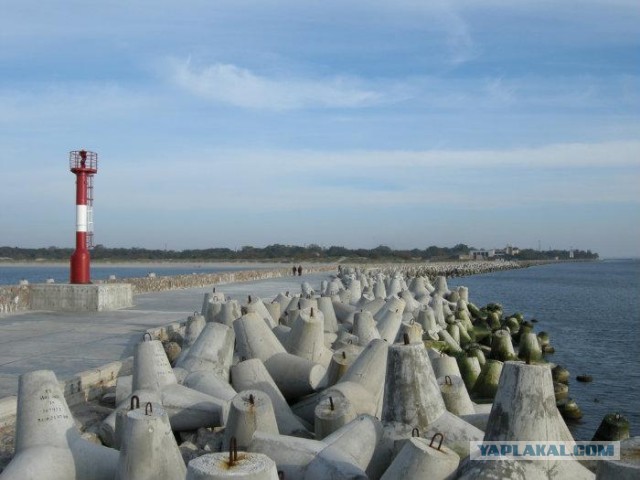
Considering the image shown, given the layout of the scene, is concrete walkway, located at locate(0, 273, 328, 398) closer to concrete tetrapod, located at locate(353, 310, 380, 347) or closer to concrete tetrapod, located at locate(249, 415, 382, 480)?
concrete tetrapod, located at locate(353, 310, 380, 347)

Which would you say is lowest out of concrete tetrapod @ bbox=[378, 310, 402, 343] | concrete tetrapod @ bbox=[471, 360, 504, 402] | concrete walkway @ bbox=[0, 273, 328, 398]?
concrete tetrapod @ bbox=[471, 360, 504, 402]

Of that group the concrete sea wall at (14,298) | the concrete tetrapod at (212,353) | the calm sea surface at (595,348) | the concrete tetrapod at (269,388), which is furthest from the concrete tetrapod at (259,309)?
the concrete sea wall at (14,298)

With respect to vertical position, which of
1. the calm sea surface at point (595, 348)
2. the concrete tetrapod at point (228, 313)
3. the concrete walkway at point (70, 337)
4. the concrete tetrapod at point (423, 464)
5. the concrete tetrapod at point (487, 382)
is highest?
the concrete tetrapod at point (228, 313)

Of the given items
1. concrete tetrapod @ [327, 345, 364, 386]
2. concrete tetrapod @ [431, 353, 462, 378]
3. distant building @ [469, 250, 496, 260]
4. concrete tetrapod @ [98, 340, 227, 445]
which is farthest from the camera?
distant building @ [469, 250, 496, 260]

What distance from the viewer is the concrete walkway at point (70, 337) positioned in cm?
738

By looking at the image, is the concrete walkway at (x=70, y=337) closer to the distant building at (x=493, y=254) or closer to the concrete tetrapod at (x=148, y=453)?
the concrete tetrapod at (x=148, y=453)

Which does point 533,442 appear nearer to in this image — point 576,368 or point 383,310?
point 383,310

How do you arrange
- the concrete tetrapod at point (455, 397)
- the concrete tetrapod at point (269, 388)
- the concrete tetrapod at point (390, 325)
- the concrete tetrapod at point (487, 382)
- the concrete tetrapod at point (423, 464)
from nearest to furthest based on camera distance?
the concrete tetrapod at point (423, 464) → the concrete tetrapod at point (269, 388) → the concrete tetrapod at point (455, 397) → the concrete tetrapod at point (487, 382) → the concrete tetrapod at point (390, 325)

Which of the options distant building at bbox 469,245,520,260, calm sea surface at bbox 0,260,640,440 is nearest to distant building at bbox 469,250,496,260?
distant building at bbox 469,245,520,260

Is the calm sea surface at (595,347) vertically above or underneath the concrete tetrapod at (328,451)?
underneath

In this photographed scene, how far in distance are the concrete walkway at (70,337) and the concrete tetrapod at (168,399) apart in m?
1.41

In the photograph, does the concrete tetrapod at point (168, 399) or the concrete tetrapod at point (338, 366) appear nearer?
the concrete tetrapod at point (168, 399)

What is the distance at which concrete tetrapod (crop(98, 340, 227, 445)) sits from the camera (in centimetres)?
497

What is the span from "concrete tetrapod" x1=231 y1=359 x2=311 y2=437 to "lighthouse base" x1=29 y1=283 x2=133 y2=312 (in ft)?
27.0
